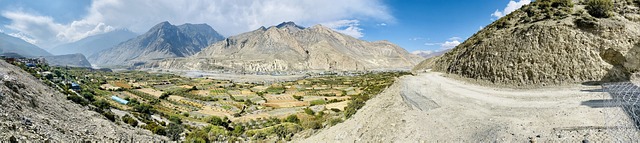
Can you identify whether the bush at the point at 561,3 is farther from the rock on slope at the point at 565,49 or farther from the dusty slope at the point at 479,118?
the dusty slope at the point at 479,118

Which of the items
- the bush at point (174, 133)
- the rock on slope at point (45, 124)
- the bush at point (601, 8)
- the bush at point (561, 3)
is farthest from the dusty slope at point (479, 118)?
the bush at point (174, 133)

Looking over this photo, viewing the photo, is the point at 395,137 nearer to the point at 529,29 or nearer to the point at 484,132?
the point at 484,132

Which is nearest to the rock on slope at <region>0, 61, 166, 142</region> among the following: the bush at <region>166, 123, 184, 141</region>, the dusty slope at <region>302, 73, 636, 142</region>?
the bush at <region>166, 123, 184, 141</region>

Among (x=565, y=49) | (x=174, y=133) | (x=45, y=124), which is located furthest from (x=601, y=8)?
(x=174, y=133)

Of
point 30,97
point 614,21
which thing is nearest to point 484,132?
point 614,21

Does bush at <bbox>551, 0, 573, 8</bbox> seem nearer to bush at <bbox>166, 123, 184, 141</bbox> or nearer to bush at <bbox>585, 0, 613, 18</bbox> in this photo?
bush at <bbox>585, 0, 613, 18</bbox>
